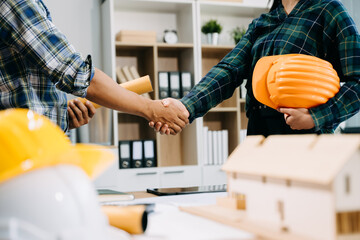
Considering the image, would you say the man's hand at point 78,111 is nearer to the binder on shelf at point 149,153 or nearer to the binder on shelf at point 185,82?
the binder on shelf at point 149,153

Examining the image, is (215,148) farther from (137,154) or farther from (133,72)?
(133,72)

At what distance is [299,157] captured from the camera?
561 mm

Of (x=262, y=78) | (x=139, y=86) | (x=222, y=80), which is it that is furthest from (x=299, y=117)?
(x=139, y=86)

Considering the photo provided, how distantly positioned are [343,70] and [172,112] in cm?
79

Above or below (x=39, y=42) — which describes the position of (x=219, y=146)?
below

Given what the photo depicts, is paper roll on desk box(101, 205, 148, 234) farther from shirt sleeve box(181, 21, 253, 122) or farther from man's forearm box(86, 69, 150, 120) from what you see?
shirt sleeve box(181, 21, 253, 122)

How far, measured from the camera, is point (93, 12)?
3898 mm

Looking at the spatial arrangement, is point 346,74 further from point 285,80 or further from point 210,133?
point 210,133

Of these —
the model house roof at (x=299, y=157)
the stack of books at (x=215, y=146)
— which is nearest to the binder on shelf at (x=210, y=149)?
the stack of books at (x=215, y=146)

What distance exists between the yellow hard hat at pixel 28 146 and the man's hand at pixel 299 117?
2.99 ft

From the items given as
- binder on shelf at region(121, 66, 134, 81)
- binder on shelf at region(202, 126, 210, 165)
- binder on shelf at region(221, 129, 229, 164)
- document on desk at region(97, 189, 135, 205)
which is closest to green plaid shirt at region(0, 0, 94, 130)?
document on desk at region(97, 189, 135, 205)

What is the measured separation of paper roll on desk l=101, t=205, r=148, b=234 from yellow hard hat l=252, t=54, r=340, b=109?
0.63 meters

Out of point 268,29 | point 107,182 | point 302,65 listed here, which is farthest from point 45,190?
point 107,182

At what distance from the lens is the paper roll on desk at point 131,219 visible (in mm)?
673
